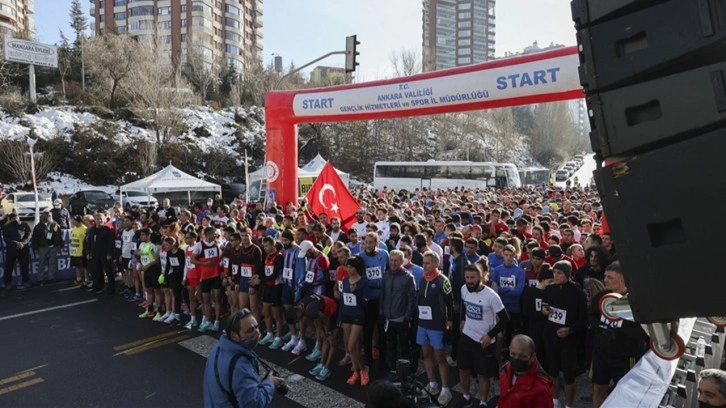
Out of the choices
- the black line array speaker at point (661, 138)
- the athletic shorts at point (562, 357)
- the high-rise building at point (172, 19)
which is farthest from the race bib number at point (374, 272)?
the high-rise building at point (172, 19)

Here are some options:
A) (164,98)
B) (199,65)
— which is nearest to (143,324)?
(164,98)

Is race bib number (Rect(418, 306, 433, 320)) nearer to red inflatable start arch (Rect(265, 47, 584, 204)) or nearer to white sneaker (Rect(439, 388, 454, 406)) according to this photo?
white sneaker (Rect(439, 388, 454, 406))

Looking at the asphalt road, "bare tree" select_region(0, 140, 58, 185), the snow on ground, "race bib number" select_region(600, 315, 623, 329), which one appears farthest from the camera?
the snow on ground

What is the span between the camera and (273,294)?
24.6ft

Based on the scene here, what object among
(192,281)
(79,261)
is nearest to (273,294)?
(192,281)

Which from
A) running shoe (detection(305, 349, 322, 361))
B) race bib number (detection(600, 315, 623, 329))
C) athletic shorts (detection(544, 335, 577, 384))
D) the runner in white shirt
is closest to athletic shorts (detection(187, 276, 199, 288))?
running shoe (detection(305, 349, 322, 361))

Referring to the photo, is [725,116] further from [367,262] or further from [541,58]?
[541,58]

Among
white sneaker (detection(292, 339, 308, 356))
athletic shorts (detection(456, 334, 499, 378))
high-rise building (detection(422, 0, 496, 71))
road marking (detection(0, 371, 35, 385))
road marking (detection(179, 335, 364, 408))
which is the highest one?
high-rise building (detection(422, 0, 496, 71))

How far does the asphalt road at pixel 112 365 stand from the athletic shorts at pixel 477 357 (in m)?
0.60

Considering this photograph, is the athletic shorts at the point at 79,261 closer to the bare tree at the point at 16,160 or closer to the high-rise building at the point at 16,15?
the bare tree at the point at 16,160

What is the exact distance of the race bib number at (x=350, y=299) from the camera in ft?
20.4

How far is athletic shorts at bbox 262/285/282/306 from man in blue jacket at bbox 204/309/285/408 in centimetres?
401

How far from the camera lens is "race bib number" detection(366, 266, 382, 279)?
6715 mm

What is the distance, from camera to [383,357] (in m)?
6.70
